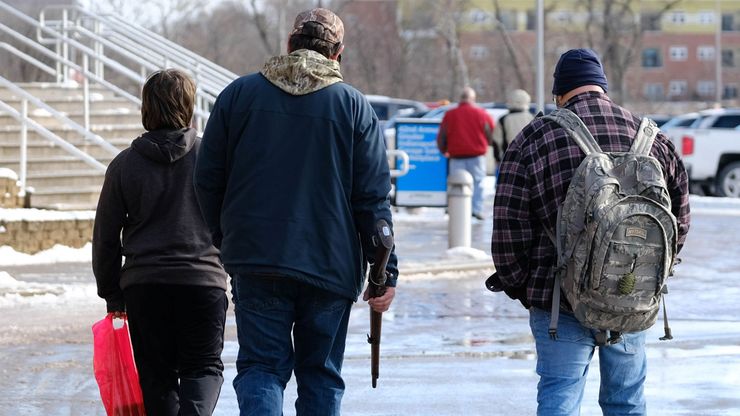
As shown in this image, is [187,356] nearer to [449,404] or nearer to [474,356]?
[449,404]

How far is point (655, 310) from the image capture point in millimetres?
4969

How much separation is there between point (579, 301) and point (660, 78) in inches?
3436

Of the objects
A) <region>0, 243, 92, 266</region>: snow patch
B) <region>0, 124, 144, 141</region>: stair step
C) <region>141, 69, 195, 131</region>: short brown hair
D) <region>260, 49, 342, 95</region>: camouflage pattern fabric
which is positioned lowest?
<region>0, 243, 92, 266</region>: snow patch

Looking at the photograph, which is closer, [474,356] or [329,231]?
[329,231]

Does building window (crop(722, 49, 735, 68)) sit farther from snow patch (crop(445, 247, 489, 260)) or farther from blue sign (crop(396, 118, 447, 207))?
snow patch (crop(445, 247, 489, 260))

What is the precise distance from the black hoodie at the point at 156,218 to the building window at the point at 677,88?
8586 cm

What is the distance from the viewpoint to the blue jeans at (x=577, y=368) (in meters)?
5.01

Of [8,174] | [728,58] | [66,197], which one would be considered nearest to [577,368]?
[8,174]

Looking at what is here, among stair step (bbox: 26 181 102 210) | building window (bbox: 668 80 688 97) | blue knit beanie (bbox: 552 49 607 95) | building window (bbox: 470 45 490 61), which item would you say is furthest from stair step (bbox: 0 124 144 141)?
building window (bbox: 668 80 688 97)

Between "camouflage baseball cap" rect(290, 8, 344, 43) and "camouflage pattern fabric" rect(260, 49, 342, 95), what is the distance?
111mm

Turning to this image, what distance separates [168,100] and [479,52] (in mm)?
66155

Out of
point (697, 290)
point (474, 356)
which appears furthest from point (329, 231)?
point (697, 290)

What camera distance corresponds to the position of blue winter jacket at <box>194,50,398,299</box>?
16.5ft

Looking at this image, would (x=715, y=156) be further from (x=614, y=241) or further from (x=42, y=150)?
(x=614, y=241)
